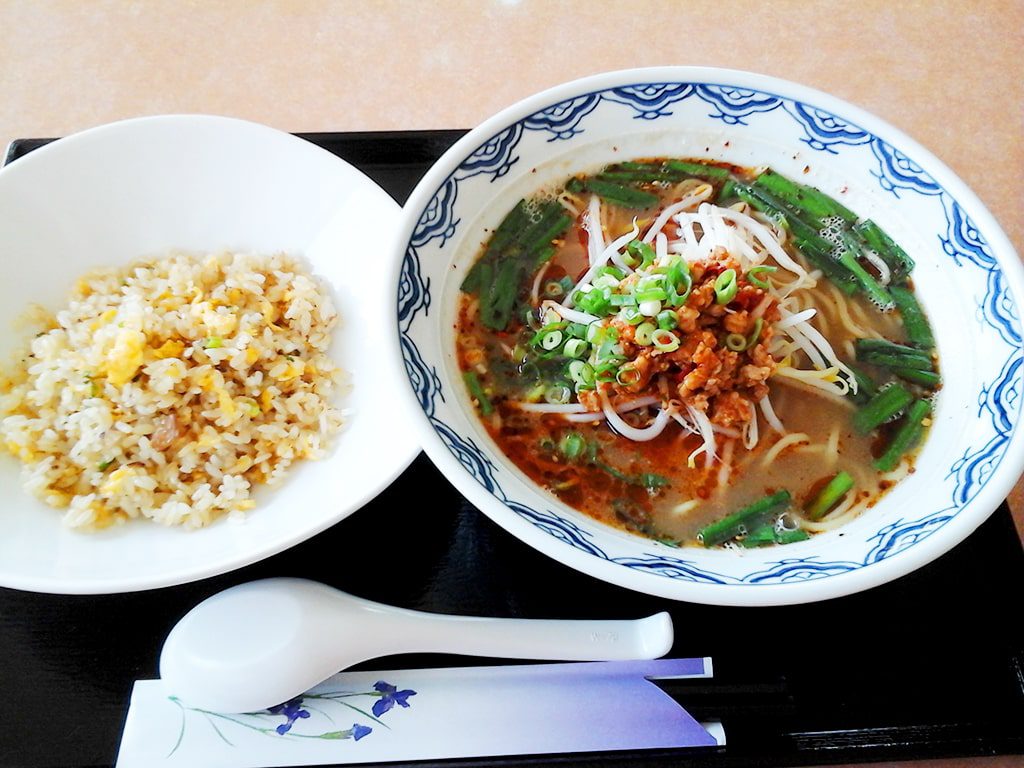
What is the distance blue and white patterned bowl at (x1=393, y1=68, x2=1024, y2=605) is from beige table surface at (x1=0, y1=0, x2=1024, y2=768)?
2.19 ft

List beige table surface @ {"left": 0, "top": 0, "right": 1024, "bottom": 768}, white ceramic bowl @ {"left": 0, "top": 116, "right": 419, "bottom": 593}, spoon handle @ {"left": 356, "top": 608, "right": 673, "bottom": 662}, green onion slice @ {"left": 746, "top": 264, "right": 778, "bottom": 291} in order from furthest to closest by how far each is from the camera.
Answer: beige table surface @ {"left": 0, "top": 0, "right": 1024, "bottom": 768} < white ceramic bowl @ {"left": 0, "top": 116, "right": 419, "bottom": 593} < green onion slice @ {"left": 746, "top": 264, "right": 778, "bottom": 291} < spoon handle @ {"left": 356, "top": 608, "right": 673, "bottom": 662}

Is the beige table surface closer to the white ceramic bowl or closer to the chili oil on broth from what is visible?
the white ceramic bowl

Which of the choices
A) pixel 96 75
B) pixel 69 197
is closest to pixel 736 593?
pixel 69 197

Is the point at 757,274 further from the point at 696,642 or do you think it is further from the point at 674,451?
the point at 696,642

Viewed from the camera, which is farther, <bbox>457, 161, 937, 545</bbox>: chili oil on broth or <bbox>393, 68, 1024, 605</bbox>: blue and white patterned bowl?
<bbox>457, 161, 937, 545</bbox>: chili oil on broth

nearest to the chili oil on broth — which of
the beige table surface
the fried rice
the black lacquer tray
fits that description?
the black lacquer tray

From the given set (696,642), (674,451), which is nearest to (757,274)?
(674,451)

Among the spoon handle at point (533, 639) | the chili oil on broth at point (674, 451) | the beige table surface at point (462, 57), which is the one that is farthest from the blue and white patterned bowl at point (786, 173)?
the beige table surface at point (462, 57)

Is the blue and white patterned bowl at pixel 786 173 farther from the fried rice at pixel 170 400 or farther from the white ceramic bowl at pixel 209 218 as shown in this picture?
the fried rice at pixel 170 400

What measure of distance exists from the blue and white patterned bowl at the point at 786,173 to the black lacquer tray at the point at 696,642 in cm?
18

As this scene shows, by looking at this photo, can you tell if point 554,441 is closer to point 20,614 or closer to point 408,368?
point 408,368

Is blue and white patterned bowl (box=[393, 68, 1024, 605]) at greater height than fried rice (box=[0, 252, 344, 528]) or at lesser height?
greater

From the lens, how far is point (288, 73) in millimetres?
2051

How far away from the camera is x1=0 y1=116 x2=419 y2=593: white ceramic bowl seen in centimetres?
148
